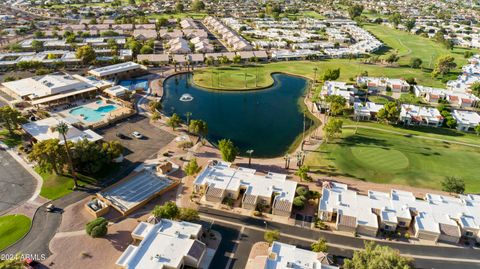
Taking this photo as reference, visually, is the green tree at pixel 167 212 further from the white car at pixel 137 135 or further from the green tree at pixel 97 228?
the white car at pixel 137 135

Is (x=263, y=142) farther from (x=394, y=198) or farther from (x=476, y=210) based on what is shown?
(x=476, y=210)

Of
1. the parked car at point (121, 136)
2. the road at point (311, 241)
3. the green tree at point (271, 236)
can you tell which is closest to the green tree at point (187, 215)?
the road at point (311, 241)

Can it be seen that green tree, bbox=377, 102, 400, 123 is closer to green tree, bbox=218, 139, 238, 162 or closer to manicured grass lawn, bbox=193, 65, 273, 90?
manicured grass lawn, bbox=193, 65, 273, 90

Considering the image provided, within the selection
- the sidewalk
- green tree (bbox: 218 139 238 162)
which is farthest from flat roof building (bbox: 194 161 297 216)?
the sidewalk

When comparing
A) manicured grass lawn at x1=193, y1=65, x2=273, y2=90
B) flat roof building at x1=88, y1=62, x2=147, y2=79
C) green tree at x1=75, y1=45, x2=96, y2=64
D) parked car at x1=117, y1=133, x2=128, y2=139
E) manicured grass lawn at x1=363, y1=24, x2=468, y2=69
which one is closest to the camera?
parked car at x1=117, y1=133, x2=128, y2=139

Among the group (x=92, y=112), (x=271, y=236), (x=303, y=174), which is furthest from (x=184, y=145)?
(x=92, y=112)

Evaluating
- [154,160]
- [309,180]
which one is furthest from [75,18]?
[309,180]
